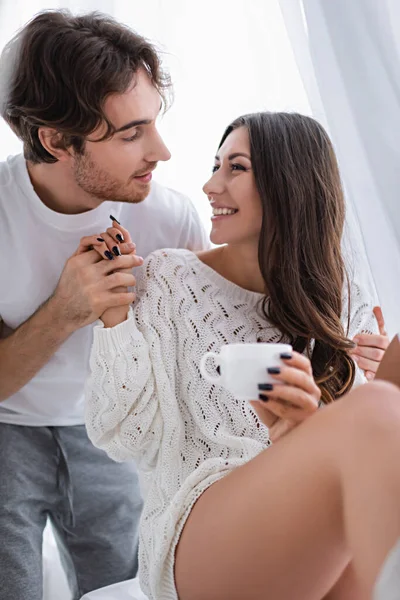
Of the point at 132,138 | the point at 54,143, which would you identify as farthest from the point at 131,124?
the point at 54,143

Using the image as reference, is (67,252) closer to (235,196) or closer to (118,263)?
(118,263)

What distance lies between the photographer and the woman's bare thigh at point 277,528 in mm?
1051

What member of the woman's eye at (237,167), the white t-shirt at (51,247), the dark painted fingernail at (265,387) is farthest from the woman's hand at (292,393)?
the white t-shirt at (51,247)

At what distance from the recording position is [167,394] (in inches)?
56.6

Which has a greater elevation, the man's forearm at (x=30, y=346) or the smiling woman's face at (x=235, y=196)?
the smiling woman's face at (x=235, y=196)

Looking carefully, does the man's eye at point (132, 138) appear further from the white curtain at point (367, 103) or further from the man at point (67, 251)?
the white curtain at point (367, 103)

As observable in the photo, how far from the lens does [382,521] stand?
0.88 metres

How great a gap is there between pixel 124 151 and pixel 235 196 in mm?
264

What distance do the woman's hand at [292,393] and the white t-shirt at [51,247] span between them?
0.64 metres

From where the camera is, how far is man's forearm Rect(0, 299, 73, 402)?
1.58m

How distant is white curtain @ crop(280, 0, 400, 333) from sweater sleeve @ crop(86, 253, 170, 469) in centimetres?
44

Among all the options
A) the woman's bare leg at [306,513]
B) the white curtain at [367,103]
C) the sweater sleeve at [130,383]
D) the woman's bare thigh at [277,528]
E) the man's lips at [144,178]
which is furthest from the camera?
the man's lips at [144,178]

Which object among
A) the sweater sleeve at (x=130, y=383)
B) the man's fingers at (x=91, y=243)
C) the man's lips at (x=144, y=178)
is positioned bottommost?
the sweater sleeve at (x=130, y=383)

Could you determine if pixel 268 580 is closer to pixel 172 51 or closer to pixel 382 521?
pixel 382 521
